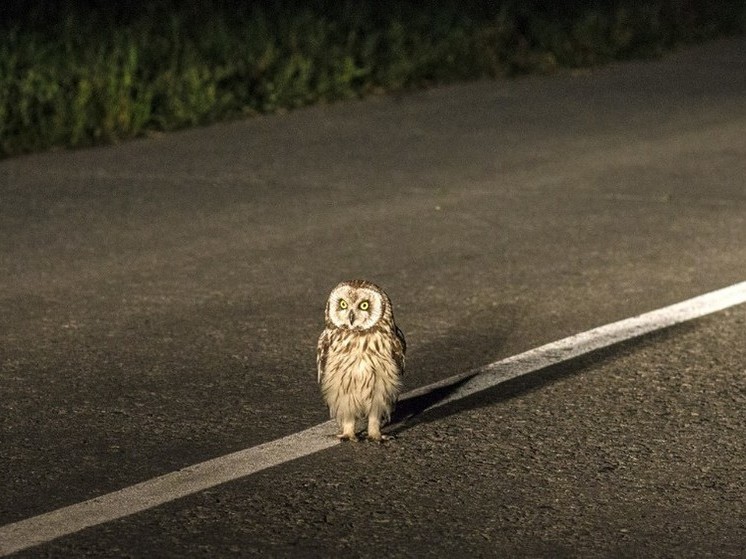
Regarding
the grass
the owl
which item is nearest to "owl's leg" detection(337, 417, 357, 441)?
the owl

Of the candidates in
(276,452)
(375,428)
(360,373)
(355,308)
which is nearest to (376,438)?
(375,428)

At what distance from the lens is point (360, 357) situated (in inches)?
227

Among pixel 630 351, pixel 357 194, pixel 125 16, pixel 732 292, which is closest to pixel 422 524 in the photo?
pixel 630 351

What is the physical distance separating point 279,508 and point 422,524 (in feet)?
1.45

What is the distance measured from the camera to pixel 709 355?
6961 mm

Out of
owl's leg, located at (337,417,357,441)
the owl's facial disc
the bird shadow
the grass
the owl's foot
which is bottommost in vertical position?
the grass

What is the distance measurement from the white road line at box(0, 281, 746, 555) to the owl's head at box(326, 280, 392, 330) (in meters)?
0.44

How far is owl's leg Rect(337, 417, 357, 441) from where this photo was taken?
5.84 m

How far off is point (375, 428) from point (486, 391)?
0.76 meters

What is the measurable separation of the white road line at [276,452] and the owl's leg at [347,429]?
0.05 meters

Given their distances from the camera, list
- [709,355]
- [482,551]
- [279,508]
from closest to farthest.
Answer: [482,551], [279,508], [709,355]

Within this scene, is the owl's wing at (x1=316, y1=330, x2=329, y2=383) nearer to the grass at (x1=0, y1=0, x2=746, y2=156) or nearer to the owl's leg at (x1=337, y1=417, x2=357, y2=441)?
the owl's leg at (x1=337, y1=417, x2=357, y2=441)

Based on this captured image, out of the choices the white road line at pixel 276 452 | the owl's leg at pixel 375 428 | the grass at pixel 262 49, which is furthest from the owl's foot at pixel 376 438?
the grass at pixel 262 49

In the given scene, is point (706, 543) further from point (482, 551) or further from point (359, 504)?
point (359, 504)
